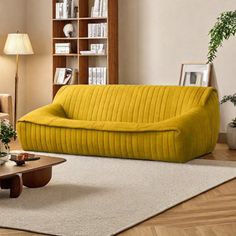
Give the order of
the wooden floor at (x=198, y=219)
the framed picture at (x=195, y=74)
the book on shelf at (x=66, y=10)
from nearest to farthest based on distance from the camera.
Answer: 1. the wooden floor at (x=198, y=219)
2. the framed picture at (x=195, y=74)
3. the book on shelf at (x=66, y=10)

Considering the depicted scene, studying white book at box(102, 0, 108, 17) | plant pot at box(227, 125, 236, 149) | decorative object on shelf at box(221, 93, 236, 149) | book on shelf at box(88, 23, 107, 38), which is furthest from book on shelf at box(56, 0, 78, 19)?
plant pot at box(227, 125, 236, 149)

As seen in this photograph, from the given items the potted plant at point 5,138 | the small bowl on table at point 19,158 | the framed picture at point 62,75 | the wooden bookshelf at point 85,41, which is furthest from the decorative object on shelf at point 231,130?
the potted plant at point 5,138

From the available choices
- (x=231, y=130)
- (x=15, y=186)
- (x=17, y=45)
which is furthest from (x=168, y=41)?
(x=15, y=186)

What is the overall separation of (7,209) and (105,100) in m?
3.13

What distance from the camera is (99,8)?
8617mm

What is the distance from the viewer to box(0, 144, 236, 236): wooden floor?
3947 mm

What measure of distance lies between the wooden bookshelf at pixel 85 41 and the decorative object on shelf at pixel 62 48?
2.3 inches

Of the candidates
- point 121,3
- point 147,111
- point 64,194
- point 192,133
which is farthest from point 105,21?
point 64,194

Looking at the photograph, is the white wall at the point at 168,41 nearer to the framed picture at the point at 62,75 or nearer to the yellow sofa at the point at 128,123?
the framed picture at the point at 62,75

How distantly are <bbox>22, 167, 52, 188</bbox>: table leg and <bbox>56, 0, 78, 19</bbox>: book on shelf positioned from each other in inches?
159

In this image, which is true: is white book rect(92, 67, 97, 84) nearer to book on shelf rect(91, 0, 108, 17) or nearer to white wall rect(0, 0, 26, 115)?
book on shelf rect(91, 0, 108, 17)

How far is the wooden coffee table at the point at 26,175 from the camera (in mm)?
4730

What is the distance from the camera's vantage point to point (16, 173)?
4672 millimetres

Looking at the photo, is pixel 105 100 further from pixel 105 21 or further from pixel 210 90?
pixel 105 21
